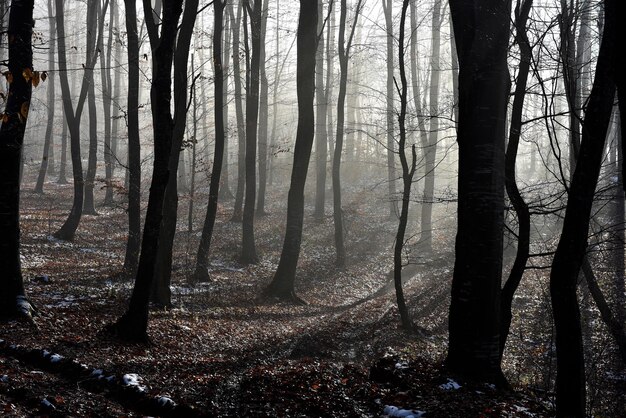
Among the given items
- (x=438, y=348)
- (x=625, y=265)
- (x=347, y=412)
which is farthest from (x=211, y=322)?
(x=625, y=265)

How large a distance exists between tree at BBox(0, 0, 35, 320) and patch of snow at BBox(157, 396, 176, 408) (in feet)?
11.9

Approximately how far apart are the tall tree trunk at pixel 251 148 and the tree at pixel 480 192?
12.1 meters

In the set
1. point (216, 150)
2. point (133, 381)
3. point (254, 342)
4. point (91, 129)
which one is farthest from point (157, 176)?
point (91, 129)

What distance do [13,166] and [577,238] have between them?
8.12 metres

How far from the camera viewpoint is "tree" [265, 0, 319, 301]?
14133 mm

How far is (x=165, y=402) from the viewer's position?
226 inches

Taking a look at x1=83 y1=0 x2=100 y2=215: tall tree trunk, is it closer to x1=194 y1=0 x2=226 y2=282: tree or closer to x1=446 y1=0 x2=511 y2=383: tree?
x1=194 y1=0 x2=226 y2=282: tree

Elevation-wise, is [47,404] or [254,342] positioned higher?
[47,404]

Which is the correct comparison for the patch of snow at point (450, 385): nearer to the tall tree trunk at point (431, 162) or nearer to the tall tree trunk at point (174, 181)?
the tall tree trunk at point (174, 181)

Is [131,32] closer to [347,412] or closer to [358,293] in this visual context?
[358,293]

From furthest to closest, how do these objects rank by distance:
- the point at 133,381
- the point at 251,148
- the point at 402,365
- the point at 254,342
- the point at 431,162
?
the point at 431,162 < the point at 251,148 < the point at 254,342 < the point at 402,365 < the point at 133,381

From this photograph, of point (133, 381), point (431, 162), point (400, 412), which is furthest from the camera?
point (431, 162)

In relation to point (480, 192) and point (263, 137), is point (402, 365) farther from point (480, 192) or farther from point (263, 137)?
point (263, 137)

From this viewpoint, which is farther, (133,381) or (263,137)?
(263,137)
